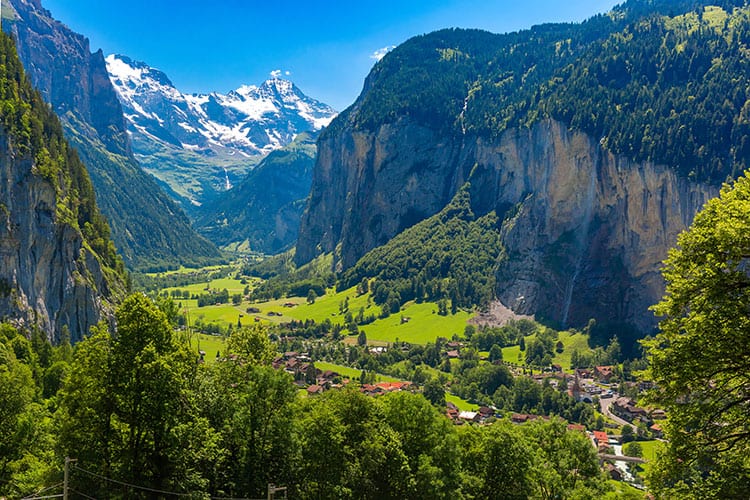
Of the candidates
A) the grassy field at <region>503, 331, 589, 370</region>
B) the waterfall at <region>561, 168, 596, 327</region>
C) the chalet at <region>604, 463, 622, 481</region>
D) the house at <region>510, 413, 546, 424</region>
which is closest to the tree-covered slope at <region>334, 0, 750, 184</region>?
the waterfall at <region>561, 168, 596, 327</region>

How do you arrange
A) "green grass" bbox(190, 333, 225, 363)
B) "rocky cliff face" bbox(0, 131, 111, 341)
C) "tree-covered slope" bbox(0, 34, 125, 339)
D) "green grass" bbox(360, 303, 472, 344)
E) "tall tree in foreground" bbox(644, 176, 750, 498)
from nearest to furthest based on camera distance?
"tall tree in foreground" bbox(644, 176, 750, 498) → "rocky cliff face" bbox(0, 131, 111, 341) → "tree-covered slope" bbox(0, 34, 125, 339) → "green grass" bbox(190, 333, 225, 363) → "green grass" bbox(360, 303, 472, 344)

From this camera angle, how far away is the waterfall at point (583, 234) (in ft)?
536

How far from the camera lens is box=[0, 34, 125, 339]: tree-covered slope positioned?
77.8m

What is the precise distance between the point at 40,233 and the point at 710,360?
91.6 metres

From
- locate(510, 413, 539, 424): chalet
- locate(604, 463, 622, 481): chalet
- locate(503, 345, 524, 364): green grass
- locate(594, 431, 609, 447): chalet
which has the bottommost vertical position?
locate(604, 463, 622, 481): chalet

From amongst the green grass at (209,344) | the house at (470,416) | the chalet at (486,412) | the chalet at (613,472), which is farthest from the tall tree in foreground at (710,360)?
the green grass at (209,344)

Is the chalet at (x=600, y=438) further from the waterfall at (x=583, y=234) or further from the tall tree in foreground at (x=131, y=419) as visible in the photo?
the tall tree in foreground at (x=131, y=419)

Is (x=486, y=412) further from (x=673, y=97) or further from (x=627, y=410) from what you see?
(x=673, y=97)

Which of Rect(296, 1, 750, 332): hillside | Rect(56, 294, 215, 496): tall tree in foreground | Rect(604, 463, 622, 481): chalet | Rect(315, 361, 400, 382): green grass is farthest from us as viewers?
Rect(296, 1, 750, 332): hillside

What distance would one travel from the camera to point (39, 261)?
Answer: 275ft

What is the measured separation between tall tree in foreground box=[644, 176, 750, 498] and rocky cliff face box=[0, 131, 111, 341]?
78862 mm

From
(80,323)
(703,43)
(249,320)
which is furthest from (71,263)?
(703,43)

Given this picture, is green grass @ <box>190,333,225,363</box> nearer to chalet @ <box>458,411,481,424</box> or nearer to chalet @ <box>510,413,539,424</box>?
chalet @ <box>458,411,481,424</box>

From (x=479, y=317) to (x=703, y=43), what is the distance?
352 ft
